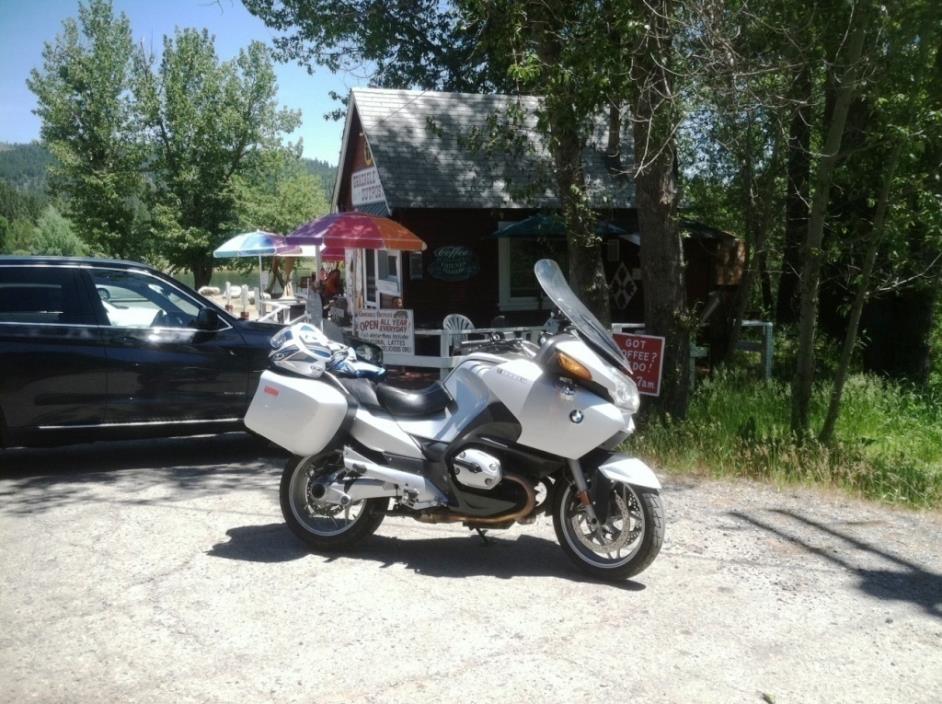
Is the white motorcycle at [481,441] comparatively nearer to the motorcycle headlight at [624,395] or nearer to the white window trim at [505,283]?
the motorcycle headlight at [624,395]

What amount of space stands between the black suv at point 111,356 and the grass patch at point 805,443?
3950 mm

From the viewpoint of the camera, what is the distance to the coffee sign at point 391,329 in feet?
40.9

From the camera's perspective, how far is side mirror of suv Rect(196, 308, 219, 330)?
8047mm

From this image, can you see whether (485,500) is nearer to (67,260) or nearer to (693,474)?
(693,474)

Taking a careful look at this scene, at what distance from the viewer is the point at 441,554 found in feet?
19.0

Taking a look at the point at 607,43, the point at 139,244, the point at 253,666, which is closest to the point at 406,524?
the point at 253,666

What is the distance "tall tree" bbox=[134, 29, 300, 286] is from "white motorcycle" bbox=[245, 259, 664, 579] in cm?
3441

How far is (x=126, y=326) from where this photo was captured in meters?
7.93

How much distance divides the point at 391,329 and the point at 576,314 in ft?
24.9

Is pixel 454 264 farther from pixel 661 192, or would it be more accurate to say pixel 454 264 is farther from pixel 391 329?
pixel 661 192

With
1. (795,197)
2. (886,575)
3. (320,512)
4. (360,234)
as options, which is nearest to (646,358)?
(886,575)

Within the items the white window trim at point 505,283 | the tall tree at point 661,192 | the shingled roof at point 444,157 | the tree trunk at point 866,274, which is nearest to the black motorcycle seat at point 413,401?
the tall tree at point 661,192

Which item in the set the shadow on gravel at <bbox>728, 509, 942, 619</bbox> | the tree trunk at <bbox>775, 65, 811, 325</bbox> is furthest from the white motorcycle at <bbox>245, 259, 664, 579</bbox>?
the tree trunk at <bbox>775, 65, 811, 325</bbox>

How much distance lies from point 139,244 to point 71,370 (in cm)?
3353
